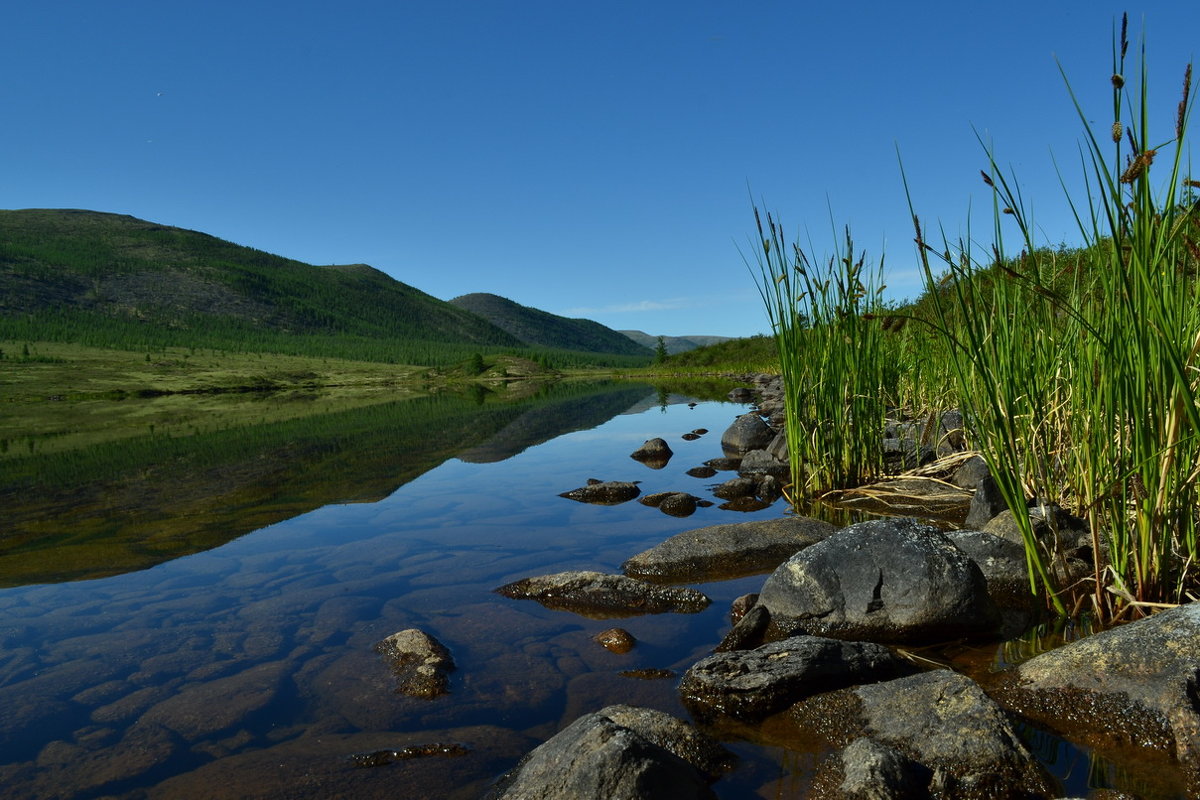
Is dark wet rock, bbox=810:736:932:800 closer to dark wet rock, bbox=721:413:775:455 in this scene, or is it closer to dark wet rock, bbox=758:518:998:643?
dark wet rock, bbox=758:518:998:643

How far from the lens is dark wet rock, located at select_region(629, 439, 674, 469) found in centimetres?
1022

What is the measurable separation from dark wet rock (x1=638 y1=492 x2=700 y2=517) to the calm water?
0.25m

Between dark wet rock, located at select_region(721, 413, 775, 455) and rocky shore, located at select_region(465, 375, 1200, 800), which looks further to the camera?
→ dark wet rock, located at select_region(721, 413, 775, 455)

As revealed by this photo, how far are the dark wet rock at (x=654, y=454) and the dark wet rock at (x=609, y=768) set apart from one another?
7556 millimetres

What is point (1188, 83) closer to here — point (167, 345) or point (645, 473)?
point (645, 473)

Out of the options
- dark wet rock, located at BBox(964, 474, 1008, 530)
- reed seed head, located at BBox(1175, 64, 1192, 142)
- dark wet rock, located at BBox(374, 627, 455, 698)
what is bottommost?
dark wet rock, located at BBox(374, 627, 455, 698)

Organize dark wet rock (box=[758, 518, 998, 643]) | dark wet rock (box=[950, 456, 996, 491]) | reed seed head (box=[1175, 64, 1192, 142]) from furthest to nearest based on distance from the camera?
dark wet rock (box=[950, 456, 996, 491]) < dark wet rock (box=[758, 518, 998, 643]) < reed seed head (box=[1175, 64, 1192, 142])

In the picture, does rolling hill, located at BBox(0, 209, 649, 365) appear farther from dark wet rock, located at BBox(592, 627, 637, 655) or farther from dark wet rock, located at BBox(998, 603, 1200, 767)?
dark wet rock, located at BBox(998, 603, 1200, 767)

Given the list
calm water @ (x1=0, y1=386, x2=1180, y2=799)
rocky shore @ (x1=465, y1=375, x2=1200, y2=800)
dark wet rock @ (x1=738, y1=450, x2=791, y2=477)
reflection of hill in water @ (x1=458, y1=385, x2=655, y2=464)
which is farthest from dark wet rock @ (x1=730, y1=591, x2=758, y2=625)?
reflection of hill in water @ (x1=458, y1=385, x2=655, y2=464)

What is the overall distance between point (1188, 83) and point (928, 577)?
91.7 inches

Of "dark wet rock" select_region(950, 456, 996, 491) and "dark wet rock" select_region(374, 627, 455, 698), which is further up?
"dark wet rock" select_region(950, 456, 996, 491)

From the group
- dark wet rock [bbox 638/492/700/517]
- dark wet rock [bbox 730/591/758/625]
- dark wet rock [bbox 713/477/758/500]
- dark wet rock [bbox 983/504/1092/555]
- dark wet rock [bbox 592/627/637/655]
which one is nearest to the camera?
dark wet rock [bbox 592/627/637/655]

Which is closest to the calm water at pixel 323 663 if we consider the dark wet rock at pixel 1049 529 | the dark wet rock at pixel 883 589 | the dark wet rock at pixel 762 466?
the dark wet rock at pixel 883 589

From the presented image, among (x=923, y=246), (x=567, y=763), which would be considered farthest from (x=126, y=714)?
(x=923, y=246)
